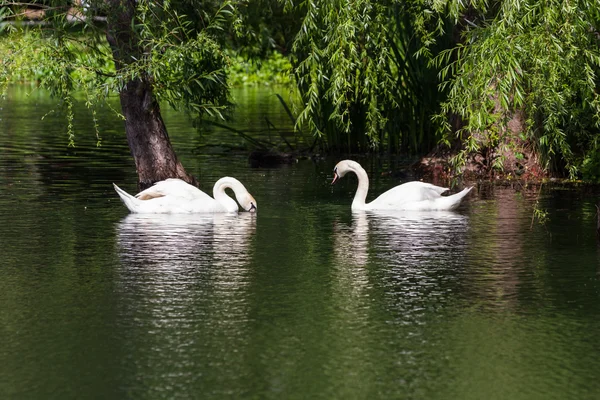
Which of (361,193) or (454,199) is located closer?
(454,199)

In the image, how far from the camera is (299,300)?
10.8 metres

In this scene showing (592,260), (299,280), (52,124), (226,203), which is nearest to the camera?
(299,280)

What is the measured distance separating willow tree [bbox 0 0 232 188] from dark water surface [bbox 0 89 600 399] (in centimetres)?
124

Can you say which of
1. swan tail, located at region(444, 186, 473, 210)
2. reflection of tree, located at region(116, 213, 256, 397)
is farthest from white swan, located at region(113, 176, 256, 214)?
swan tail, located at region(444, 186, 473, 210)

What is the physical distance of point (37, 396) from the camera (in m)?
7.97

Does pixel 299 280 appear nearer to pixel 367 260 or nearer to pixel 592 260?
→ pixel 367 260

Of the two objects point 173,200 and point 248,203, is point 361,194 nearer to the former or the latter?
point 248,203

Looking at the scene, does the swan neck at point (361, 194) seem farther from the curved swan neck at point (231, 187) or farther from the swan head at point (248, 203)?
the curved swan neck at point (231, 187)

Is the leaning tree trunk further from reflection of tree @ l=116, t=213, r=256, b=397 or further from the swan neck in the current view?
the swan neck

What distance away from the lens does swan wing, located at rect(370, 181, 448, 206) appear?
16.7 meters

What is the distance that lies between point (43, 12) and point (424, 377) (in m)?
11.5

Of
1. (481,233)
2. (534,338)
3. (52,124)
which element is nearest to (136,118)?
(481,233)

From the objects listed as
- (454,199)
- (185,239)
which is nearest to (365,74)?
(454,199)

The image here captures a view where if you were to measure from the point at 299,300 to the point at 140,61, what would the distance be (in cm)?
744
